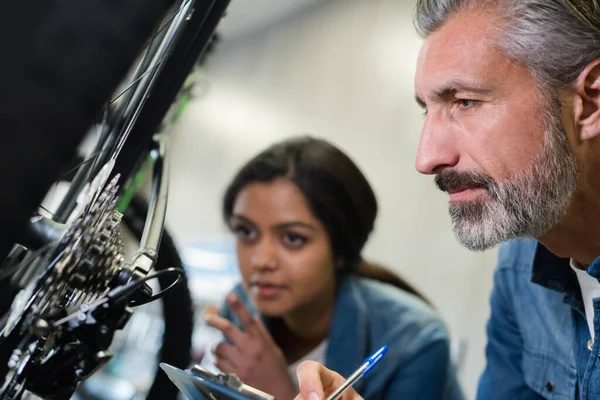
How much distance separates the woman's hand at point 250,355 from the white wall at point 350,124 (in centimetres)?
70

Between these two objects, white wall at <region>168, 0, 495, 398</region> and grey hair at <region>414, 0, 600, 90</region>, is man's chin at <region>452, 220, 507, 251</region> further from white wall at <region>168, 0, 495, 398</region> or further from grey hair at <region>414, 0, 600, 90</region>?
white wall at <region>168, 0, 495, 398</region>

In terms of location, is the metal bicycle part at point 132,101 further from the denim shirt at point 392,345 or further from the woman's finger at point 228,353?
the denim shirt at point 392,345

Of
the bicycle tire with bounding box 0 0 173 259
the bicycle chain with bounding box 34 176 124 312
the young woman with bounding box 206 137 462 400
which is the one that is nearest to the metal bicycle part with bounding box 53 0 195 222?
the bicycle chain with bounding box 34 176 124 312

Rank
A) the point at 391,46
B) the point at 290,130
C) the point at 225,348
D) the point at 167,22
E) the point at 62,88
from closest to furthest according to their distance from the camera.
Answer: the point at 62,88 → the point at 167,22 → the point at 225,348 → the point at 391,46 → the point at 290,130

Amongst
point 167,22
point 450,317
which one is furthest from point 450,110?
point 450,317

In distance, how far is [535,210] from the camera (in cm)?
63

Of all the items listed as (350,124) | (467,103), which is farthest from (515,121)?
(350,124)

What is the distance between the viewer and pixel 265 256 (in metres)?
0.98

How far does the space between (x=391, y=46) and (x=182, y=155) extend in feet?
3.83

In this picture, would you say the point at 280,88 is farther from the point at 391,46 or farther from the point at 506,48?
the point at 506,48

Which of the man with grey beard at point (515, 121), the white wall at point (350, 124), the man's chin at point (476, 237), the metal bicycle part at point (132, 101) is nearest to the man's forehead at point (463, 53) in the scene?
the man with grey beard at point (515, 121)

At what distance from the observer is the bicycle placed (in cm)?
28

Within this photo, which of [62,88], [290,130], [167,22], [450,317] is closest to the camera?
[62,88]

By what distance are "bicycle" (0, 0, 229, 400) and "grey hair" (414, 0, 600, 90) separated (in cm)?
29
